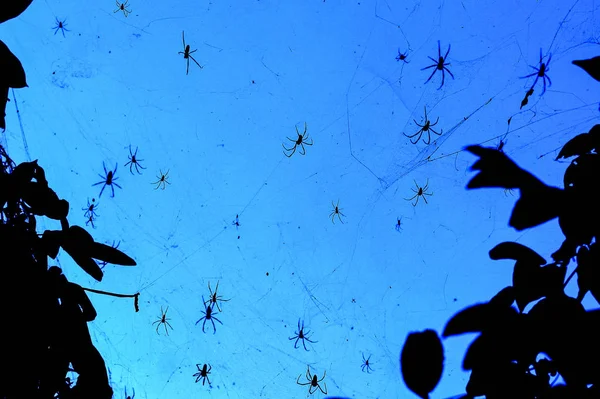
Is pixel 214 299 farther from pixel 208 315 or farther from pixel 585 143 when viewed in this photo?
pixel 585 143

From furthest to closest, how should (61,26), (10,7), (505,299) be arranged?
(61,26), (505,299), (10,7)

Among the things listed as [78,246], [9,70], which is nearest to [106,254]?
[78,246]

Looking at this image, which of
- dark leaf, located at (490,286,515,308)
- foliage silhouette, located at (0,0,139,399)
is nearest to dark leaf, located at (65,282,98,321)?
foliage silhouette, located at (0,0,139,399)

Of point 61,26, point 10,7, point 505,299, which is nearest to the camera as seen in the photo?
point 10,7

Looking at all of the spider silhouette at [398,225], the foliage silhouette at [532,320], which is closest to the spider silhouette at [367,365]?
the spider silhouette at [398,225]

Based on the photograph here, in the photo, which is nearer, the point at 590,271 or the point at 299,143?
the point at 590,271

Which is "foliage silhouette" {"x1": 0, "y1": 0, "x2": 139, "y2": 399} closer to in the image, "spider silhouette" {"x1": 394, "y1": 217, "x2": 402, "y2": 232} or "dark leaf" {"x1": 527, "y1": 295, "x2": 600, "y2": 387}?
"dark leaf" {"x1": 527, "y1": 295, "x2": 600, "y2": 387}

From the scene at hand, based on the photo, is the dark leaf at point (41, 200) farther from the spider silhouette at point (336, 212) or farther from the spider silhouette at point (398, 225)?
the spider silhouette at point (398, 225)

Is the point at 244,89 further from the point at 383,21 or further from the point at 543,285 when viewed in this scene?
the point at 543,285
